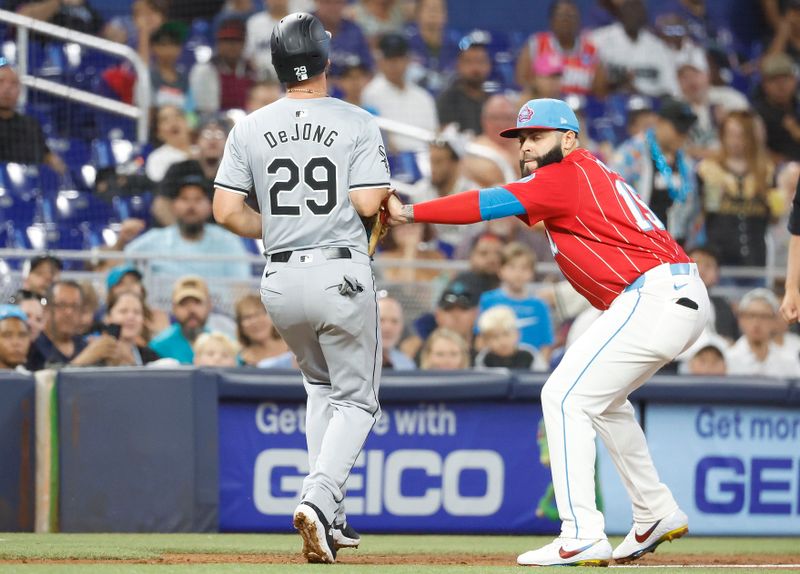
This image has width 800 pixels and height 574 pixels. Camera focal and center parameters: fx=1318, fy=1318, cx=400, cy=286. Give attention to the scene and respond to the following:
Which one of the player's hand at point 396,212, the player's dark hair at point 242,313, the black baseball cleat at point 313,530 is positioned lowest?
the black baseball cleat at point 313,530

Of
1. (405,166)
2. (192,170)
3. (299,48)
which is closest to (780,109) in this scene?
(405,166)

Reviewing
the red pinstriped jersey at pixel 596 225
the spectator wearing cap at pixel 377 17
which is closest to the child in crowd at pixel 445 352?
the red pinstriped jersey at pixel 596 225

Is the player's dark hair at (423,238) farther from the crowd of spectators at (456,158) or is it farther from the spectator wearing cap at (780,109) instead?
the spectator wearing cap at (780,109)

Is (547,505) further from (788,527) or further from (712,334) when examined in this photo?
(712,334)

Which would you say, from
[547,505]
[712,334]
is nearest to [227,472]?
[547,505]

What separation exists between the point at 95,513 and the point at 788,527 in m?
3.89

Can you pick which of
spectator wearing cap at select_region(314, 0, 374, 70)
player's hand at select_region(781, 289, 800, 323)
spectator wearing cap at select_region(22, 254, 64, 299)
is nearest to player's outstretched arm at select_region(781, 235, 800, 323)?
player's hand at select_region(781, 289, 800, 323)

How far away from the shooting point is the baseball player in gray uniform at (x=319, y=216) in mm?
5074

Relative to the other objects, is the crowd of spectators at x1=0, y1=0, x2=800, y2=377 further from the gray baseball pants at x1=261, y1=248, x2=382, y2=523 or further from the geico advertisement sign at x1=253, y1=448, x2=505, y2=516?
the gray baseball pants at x1=261, y1=248, x2=382, y2=523

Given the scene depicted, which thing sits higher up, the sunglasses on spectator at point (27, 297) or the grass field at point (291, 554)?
the sunglasses on spectator at point (27, 297)

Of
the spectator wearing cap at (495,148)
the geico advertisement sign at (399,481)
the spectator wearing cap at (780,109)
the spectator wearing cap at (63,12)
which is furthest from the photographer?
the spectator wearing cap at (780,109)

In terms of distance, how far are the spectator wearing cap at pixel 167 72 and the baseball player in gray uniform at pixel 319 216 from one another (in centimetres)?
652

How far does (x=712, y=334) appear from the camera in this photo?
9.21 meters

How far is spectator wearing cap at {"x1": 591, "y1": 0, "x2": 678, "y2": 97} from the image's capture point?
14156mm
